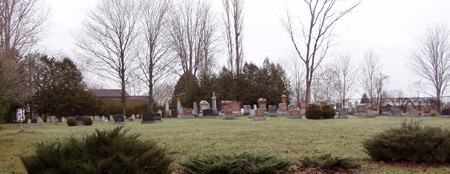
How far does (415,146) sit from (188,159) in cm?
439

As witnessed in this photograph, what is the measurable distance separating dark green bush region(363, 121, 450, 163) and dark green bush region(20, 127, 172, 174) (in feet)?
15.8

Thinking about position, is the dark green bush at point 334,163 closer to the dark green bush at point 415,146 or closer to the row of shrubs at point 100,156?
the dark green bush at point 415,146

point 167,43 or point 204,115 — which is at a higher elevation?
point 167,43

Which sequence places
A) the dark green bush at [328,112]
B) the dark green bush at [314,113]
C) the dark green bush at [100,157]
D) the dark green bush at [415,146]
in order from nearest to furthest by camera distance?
the dark green bush at [100,157], the dark green bush at [415,146], the dark green bush at [314,113], the dark green bush at [328,112]

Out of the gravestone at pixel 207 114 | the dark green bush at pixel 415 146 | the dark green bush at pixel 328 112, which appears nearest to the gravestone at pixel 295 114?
the dark green bush at pixel 328 112

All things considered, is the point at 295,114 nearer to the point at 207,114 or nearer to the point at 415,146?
the point at 207,114

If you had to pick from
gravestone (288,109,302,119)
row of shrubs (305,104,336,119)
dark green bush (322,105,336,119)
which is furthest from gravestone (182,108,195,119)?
dark green bush (322,105,336,119)

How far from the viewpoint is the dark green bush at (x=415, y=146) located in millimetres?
6891

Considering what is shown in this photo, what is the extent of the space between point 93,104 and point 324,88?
111 feet

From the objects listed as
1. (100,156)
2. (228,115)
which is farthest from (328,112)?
(100,156)

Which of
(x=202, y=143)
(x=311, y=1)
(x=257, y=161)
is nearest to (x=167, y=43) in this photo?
(x=311, y=1)

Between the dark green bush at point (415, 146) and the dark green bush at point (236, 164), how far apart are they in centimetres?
234

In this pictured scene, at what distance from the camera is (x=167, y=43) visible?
3644 centimetres

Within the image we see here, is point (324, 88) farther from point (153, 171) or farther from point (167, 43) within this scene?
point (153, 171)
